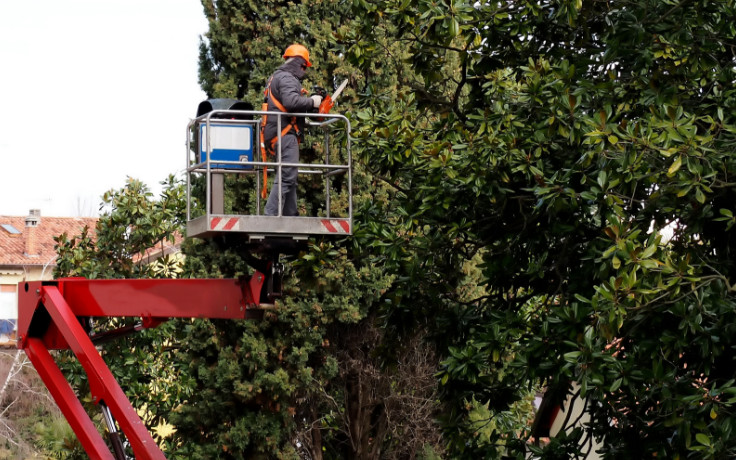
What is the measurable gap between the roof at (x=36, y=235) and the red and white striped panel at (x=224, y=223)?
39.3 metres

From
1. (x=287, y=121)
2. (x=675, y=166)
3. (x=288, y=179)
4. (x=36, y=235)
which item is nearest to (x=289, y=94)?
(x=287, y=121)

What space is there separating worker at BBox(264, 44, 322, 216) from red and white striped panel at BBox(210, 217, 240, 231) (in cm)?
50

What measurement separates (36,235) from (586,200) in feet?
148

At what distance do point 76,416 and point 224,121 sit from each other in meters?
3.65

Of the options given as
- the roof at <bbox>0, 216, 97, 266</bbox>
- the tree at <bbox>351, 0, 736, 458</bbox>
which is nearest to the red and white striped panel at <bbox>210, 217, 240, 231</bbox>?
the tree at <bbox>351, 0, 736, 458</bbox>

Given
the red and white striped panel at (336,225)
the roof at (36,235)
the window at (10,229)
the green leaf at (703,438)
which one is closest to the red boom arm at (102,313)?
the red and white striped panel at (336,225)

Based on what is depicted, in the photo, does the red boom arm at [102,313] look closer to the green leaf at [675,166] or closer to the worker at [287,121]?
the worker at [287,121]

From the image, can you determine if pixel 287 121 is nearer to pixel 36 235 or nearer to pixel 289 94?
pixel 289 94

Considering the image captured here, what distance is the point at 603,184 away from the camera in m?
7.37

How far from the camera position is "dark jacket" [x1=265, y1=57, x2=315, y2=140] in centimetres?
856

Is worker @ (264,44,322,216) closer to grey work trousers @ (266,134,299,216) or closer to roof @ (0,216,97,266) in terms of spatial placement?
grey work trousers @ (266,134,299,216)

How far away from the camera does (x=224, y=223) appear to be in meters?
8.08

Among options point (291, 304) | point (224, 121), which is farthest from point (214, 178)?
point (291, 304)

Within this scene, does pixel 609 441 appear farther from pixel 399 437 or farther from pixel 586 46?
pixel 399 437
